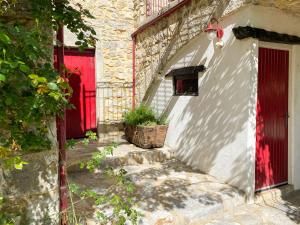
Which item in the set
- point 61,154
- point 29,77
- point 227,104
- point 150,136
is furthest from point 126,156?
point 29,77

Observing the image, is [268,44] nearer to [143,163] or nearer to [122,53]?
[143,163]

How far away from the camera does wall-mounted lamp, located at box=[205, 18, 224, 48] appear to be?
436 centimetres

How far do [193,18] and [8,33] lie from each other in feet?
12.2

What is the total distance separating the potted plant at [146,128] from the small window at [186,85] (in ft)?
2.45

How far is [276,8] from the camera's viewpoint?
14.0 feet

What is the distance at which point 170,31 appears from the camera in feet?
18.8

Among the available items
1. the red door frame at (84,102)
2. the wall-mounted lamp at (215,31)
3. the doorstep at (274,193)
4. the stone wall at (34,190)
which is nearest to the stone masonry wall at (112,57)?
the red door frame at (84,102)

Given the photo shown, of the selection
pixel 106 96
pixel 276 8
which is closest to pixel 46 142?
pixel 276 8

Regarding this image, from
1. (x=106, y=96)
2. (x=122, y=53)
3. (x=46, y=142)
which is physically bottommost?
(x=46, y=142)

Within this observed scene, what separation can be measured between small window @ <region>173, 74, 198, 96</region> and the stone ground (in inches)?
54.0

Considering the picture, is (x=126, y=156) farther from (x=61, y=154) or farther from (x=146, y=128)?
(x=61, y=154)

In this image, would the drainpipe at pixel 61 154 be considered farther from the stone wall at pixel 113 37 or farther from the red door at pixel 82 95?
the stone wall at pixel 113 37

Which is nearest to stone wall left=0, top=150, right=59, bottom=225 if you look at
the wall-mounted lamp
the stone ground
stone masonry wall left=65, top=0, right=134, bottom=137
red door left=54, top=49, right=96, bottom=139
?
the stone ground

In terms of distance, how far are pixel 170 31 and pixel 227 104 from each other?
83.2 inches
